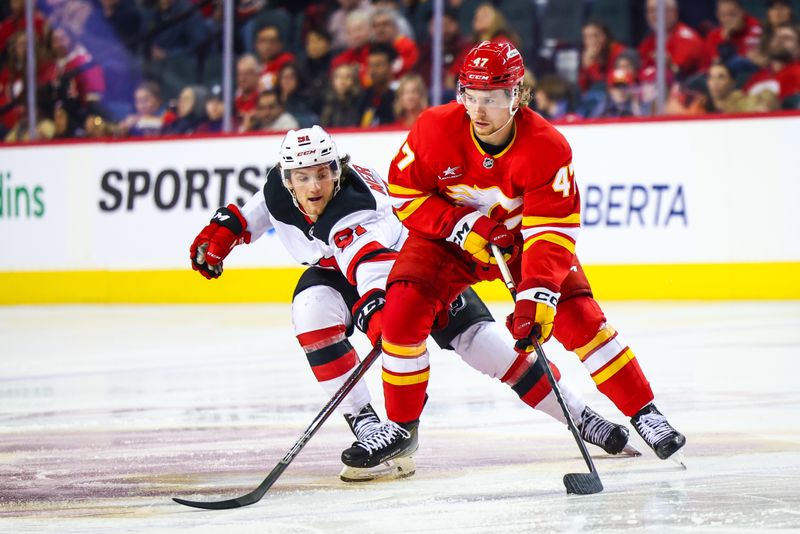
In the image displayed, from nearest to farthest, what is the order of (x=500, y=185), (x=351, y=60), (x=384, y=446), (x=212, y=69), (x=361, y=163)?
(x=384, y=446)
(x=500, y=185)
(x=351, y=60)
(x=361, y=163)
(x=212, y=69)

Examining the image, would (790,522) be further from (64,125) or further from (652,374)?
(64,125)

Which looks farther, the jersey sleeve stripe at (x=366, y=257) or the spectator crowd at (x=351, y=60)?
the spectator crowd at (x=351, y=60)

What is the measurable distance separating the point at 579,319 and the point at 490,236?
329 mm

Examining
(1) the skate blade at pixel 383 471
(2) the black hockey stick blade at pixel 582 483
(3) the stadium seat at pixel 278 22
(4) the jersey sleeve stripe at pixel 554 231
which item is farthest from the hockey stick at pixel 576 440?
(3) the stadium seat at pixel 278 22

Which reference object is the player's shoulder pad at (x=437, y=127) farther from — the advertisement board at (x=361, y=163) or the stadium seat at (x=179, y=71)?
the stadium seat at (x=179, y=71)

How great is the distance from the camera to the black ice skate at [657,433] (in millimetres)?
3588

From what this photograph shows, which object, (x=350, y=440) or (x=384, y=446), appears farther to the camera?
(x=350, y=440)

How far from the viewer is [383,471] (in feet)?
12.1

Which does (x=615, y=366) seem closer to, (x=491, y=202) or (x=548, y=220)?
(x=548, y=220)

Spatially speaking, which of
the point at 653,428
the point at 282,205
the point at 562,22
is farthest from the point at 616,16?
the point at 653,428

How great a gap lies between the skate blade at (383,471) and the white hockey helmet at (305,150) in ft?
2.79

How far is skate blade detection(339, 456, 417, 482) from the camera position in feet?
11.8

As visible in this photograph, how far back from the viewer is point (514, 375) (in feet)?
12.9

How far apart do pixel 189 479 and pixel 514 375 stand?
96cm
